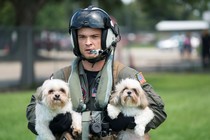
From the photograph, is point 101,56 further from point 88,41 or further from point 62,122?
point 62,122

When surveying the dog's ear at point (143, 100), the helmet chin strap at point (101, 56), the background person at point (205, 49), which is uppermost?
the helmet chin strap at point (101, 56)

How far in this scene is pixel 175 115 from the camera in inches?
550

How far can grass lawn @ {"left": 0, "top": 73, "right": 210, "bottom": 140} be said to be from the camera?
11.4 metres

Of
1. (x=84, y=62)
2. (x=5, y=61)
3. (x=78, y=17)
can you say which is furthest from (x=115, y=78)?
(x=5, y=61)

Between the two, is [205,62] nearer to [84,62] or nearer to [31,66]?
[31,66]

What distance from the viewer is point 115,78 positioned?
5.02 m

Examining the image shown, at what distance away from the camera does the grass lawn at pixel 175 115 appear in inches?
448

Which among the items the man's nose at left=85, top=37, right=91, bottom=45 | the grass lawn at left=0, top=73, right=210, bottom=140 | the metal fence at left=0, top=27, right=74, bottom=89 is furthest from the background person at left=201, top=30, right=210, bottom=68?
the man's nose at left=85, top=37, right=91, bottom=45

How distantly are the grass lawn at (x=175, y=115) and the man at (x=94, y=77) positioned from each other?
6.19 meters

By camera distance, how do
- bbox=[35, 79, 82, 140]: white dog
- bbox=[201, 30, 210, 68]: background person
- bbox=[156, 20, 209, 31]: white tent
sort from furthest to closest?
bbox=[156, 20, 209, 31]: white tent < bbox=[201, 30, 210, 68]: background person < bbox=[35, 79, 82, 140]: white dog

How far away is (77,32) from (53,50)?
20.4 meters

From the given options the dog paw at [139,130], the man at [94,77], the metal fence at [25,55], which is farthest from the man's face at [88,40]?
the metal fence at [25,55]

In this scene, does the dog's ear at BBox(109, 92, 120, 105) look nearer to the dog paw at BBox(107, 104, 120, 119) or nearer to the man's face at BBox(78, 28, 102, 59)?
the dog paw at BBox(107, 104, 120, 119)

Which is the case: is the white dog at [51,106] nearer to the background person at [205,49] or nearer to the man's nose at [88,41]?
the man's nose at [88,41]
